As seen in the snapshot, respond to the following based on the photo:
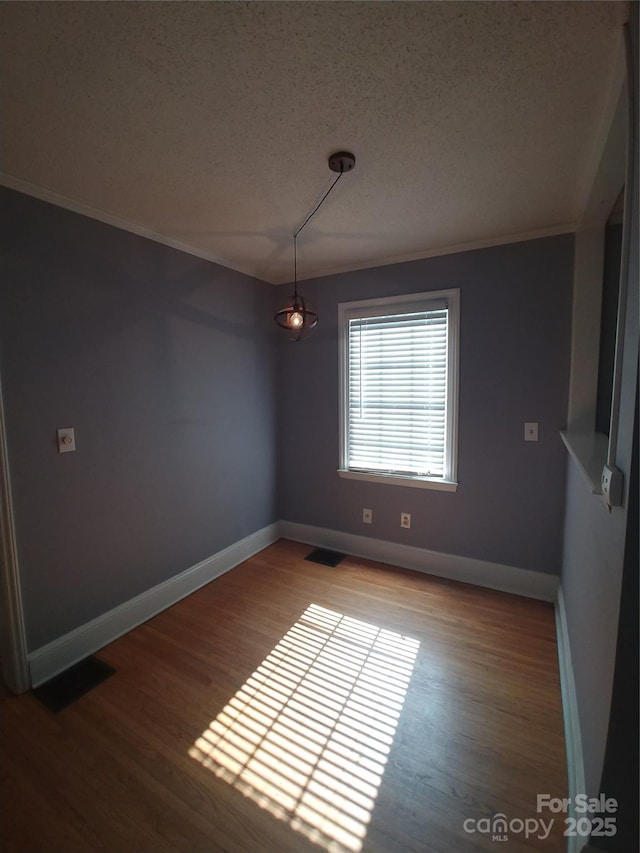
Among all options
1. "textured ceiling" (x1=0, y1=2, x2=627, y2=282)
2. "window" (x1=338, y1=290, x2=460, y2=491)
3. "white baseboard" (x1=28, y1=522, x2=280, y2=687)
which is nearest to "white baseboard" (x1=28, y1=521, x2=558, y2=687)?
"white baseboard" (x1=28, y1=522, x2=280, y2=687)

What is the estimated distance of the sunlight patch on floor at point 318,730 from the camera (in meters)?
1.26

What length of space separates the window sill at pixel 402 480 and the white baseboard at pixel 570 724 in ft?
3.31

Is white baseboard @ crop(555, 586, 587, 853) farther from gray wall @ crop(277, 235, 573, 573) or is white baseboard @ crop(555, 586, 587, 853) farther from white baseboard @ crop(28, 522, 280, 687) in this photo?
white baseboard @ crop(28, 522, 280, 687)

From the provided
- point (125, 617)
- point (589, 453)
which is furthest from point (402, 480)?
point (125, 617)

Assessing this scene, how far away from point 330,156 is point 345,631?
2.57 meters

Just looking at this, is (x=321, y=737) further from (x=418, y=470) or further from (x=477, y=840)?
(x=418, y=470)

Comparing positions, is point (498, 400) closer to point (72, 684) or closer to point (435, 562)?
point (435, 562)

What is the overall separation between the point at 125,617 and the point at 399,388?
2.51m

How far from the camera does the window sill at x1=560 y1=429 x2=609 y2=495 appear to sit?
1.20m

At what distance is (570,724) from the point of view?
1479mm

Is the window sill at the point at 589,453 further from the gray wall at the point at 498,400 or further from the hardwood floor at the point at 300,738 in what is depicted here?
the hardwood floor at the point at 300,738

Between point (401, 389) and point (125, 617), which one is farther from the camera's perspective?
point (401, 389)

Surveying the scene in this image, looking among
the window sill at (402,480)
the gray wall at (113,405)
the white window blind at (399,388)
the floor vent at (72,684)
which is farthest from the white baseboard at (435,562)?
the floor vent at (72,684)

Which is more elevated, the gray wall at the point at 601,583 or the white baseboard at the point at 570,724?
the gray wall at the point at 601,583
